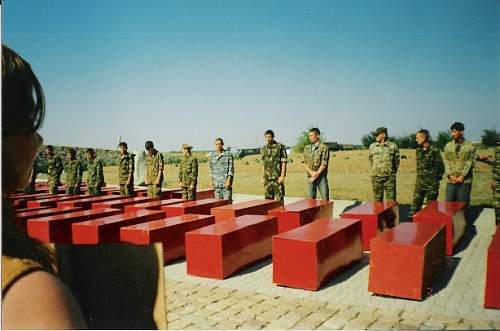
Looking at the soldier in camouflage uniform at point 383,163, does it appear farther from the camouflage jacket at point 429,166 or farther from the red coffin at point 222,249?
the red coffin at point 222,249

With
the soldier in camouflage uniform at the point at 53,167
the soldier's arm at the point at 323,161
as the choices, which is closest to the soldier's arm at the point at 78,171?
the soldier in camouflage uniform at the point at 53,167

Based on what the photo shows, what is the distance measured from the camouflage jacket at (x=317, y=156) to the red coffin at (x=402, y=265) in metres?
4.41

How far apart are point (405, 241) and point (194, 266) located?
2.36 m

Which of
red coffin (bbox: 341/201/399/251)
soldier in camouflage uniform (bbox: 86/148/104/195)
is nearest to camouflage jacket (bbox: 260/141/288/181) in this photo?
red coffin (bbox: 341/201/399/251)

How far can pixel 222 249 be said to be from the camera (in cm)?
428

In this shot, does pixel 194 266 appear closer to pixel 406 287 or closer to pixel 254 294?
pixel 254 294

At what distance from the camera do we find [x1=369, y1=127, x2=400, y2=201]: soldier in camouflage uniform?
7547mm

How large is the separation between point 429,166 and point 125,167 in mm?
6943

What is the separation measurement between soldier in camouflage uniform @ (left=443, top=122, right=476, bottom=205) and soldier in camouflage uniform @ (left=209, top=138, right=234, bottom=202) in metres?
4.42

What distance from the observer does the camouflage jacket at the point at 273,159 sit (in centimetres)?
841

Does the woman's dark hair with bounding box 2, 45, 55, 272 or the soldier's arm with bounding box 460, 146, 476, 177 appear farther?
the soldier's arm with bounding box 460, 146, 476, 177

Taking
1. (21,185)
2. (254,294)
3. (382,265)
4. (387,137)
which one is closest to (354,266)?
(382,265)

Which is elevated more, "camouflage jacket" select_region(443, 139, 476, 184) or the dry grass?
"camouflage jacket" select_region(443, 139, 476, 184)

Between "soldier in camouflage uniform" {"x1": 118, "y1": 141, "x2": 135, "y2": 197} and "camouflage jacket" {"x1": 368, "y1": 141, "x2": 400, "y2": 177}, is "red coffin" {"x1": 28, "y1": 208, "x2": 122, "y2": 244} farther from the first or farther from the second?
"camouflage jacket" {"x1": 368, "y1": 141, "x2": 400, "y2": 177}
